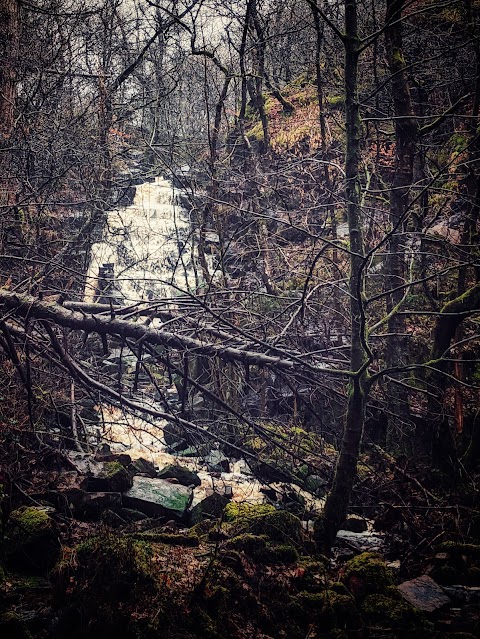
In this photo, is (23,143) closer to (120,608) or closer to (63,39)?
(63,39)

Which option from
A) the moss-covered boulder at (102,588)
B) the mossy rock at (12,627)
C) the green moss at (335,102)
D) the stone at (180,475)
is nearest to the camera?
the mossy rock at (12,627)

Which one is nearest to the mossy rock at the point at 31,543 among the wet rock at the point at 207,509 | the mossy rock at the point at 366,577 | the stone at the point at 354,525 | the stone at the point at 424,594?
the wet rock at the point at 207,509

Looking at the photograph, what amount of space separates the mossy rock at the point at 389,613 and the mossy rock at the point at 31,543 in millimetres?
2799

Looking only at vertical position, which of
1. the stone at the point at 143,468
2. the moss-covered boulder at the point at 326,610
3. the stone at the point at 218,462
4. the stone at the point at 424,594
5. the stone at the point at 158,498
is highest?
the moss-covered boulder at the point at 326,610

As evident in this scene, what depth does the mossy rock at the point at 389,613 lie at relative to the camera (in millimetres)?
4082

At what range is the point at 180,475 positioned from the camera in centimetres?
795

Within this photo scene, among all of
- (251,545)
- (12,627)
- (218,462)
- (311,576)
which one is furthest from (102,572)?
(218,462)

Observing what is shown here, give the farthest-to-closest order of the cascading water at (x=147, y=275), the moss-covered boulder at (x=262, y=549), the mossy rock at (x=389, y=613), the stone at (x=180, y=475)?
1. the stone at (x=180, y=475)
2. the cascading water at (x=147, y=275)
3. the moss-covered boulder at (x=262, y=549)
4. the mossy rock at (x=389, y=613)

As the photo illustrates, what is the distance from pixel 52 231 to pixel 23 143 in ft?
7.45

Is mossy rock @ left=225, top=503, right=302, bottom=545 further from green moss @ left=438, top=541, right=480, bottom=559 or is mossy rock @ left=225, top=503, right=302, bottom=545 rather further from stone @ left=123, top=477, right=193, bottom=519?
green moss @ left=438, top=541, right=480, bottom=559

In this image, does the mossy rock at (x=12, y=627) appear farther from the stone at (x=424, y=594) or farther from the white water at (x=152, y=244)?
the white water at (x=152, y=244)

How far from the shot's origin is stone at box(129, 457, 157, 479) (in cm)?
775

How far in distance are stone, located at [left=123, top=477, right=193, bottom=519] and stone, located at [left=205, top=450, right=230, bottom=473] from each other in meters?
1.68

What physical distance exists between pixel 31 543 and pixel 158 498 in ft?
7.21
